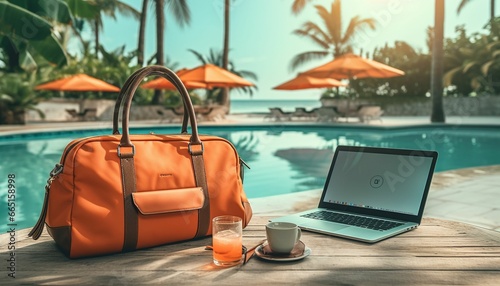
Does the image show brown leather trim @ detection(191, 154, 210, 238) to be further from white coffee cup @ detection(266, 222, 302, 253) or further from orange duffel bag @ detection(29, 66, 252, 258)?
white coffee cup @ detection(266, 222, 302, 253)

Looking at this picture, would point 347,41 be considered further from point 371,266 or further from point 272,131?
point 371,266

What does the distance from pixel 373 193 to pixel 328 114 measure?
17091mm

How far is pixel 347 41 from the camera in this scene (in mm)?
27141

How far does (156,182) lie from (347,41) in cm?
2703

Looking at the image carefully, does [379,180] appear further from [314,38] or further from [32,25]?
[314,38]

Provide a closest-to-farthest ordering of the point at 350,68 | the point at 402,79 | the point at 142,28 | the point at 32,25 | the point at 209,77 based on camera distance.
Answer: 1. the point at 32,25
2. the point at 350,68
3. the point at 209,77
4. the point at 142,28
5. the point at 402,79

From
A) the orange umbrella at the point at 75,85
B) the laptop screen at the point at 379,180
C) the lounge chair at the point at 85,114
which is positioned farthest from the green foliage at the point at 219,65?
the laptop screen at the point at 379,180

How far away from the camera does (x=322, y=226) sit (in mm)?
1518

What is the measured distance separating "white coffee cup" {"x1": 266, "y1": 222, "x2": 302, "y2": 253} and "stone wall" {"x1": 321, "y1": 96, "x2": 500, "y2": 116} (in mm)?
22880

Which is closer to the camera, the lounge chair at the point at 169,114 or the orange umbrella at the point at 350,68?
the orange umbrella at the point at 350,68

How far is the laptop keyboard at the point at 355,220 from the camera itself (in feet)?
4.96

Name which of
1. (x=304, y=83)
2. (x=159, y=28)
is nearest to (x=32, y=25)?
(x=159, y=28)

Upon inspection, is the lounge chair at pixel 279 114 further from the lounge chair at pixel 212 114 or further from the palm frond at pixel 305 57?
the palm frond at pixel 305 57

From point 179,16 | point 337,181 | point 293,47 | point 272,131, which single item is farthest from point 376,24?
point 337,181
